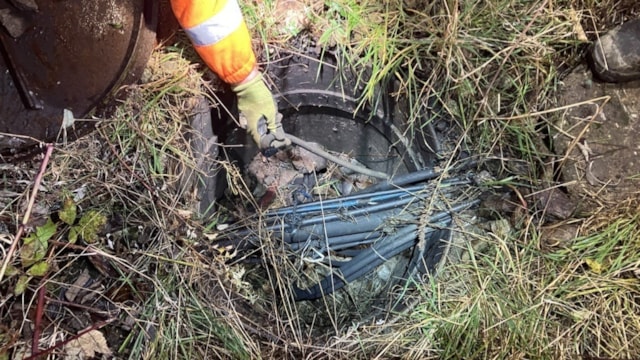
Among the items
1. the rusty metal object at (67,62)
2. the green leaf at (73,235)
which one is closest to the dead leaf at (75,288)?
the green leaf at (73,235)

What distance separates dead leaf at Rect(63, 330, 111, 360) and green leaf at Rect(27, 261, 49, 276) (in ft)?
0.76

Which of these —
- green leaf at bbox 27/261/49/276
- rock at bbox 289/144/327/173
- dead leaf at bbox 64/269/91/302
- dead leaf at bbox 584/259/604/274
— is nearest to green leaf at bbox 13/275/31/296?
green leaf at bbox 27/261/49/276

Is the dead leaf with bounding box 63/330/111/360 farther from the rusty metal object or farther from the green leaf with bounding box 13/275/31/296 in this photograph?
the rusty metal object

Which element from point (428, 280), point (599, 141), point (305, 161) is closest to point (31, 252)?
point (305, 161)

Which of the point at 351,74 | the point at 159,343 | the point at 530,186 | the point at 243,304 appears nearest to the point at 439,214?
the point at 530,186

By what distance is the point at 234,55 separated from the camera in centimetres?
200

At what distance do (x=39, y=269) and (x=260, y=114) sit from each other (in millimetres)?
893

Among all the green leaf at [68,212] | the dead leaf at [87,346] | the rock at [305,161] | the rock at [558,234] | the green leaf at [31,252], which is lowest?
the rock at [558,234]

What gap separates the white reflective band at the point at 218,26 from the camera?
188 centimetres

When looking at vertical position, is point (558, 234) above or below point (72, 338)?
below

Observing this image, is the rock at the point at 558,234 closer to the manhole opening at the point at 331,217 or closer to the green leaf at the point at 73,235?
the manhole opening at the point at 331,217

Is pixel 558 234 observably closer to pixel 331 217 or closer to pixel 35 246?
pixel 331 217

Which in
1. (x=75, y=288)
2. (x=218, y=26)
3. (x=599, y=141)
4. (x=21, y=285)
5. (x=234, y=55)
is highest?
(x=218, y=26)

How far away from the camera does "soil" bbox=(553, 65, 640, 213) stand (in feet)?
7.15
